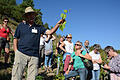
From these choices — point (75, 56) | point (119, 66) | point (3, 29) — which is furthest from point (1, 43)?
point (119, 66)

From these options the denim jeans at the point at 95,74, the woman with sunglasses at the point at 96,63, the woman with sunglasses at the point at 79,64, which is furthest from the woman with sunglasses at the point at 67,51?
the denim jeans at the point at 95,74

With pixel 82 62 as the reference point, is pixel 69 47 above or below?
above

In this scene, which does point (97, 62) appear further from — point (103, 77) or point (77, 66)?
point (103, 77)

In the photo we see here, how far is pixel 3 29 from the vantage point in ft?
13.5

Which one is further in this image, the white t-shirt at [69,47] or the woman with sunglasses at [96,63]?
the white t-shirt at [69,47]

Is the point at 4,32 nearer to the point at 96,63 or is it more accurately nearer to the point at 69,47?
the point at 69,47

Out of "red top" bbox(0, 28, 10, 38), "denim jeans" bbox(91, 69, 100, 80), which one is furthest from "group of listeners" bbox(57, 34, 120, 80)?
"red top" bbox(0, 28, 10, 38)

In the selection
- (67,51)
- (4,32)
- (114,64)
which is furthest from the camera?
(67,51)

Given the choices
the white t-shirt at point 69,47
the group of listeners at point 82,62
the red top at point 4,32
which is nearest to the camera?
the group of listeners at point 82,62

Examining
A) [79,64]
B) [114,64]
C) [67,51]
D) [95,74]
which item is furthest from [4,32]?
[114,64]

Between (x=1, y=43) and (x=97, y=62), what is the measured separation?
327cm

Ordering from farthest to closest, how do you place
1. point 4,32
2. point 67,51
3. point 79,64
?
point 67,51 → point 4,32 → point 79,64

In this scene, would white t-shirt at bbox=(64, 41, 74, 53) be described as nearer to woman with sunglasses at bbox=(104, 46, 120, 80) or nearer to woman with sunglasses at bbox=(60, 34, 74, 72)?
woman with sunglasses at bbox=(60, 34, 74, 72)

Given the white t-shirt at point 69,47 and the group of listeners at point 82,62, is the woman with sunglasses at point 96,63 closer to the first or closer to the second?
the group of listeners at point 82,62
